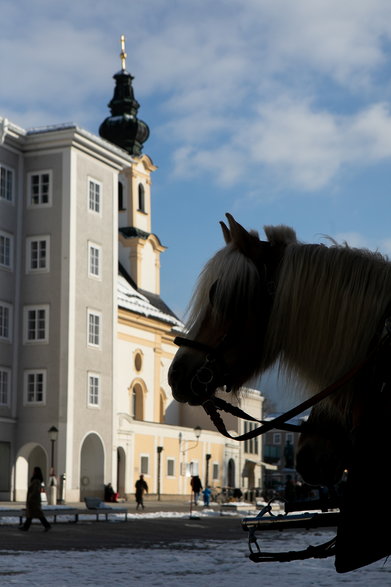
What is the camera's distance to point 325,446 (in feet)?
13.9

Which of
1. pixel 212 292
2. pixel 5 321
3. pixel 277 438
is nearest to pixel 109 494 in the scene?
pixel 5 321

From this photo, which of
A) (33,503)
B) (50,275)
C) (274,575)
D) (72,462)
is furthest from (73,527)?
(50,275)

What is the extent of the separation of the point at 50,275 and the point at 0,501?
36.4ft

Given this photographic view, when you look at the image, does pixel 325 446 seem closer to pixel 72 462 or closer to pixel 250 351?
pixel 250 351

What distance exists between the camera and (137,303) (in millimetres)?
65375

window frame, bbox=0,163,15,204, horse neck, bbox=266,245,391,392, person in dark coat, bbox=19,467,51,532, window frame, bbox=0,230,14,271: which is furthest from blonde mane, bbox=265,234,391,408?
window frame, bbox=0,163,15,204

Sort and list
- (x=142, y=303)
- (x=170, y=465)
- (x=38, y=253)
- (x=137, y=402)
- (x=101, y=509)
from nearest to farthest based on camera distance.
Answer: (x=101, y=509) → (x=38, y=253) → (x=170, y=465) → (x=137, y=402) → (x=142, y=303)

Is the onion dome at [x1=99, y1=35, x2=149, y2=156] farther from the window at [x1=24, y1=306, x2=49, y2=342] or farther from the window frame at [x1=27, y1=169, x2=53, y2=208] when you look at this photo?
the window at [x1=24, y1=306, x2=49, y2=342]

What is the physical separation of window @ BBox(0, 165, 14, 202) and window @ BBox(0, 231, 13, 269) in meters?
1.84

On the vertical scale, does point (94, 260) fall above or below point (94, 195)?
below

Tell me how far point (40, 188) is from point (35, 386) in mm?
9904

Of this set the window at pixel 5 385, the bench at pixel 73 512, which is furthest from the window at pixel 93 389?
the bench at pixel 73 512

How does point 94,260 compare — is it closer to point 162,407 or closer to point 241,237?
point 162,407

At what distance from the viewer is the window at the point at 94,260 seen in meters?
51.7
